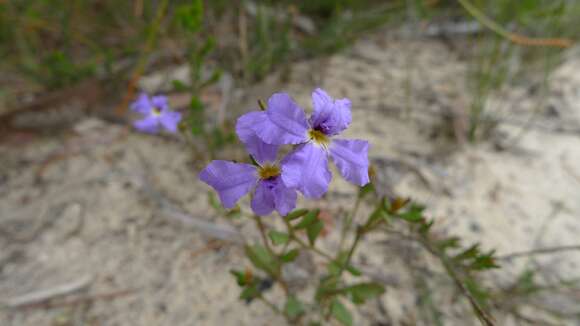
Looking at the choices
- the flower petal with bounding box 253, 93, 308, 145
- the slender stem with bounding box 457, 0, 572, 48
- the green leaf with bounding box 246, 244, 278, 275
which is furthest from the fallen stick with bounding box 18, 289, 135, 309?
the slender stem with bounding box 457, 0, 572, 48

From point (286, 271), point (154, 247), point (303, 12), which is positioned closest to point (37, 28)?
point (303, 12)

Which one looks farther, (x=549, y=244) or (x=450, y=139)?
(x=450, y=139)

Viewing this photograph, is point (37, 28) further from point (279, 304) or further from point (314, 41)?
point (279, 304)

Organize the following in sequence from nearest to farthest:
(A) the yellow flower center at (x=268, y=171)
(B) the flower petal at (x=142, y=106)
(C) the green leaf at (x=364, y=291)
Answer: (A) the yellow flower center at (x=268, y=171)
(C) the green leaf at (x=364, y=291)
(B) the flower petal at (x=142, y=106)

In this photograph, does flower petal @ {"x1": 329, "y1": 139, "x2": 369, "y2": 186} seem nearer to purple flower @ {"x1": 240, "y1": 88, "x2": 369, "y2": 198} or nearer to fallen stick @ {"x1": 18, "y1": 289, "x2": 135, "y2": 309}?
purple flower @ {"x1": 240, "y1": 88, "x2": 369, "y2": 198}

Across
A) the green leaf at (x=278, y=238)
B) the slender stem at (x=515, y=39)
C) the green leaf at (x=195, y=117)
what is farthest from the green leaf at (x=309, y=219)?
the slender stem at (x=515, y=39)

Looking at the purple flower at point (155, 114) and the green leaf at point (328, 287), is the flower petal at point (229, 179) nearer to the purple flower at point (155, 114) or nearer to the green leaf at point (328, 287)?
the green leaf at point (328, 287)
